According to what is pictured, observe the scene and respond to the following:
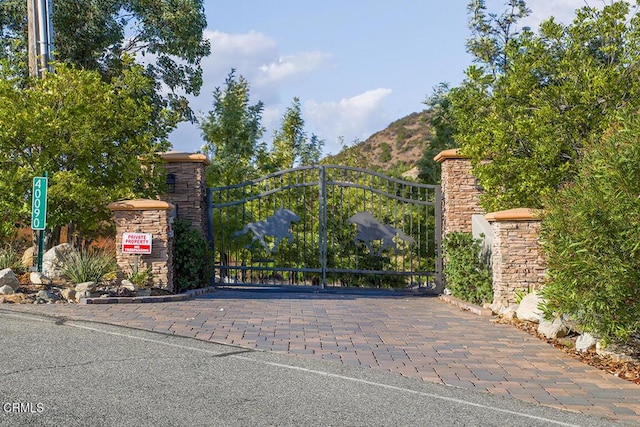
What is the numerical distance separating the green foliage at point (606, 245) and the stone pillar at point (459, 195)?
23.4 feet

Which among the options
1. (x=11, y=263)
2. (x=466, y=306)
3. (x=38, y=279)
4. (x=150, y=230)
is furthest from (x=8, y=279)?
(x=466, y=306)

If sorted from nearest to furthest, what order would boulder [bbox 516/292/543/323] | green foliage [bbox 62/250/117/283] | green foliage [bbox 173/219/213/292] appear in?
boulder [bbox 516/292/543/323] < green foliage [bbox 62/250/117/283] < green foliage [bbox 173/219/213/292]

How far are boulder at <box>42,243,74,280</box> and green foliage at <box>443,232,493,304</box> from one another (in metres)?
7.49

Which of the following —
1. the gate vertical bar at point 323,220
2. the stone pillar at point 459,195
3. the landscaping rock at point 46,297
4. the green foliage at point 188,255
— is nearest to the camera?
the landscaping rock at point 46,297

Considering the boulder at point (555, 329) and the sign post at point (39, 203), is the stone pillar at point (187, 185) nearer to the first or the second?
the sign post at point (39, 203)

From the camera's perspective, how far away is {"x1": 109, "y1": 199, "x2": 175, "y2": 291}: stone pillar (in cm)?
1372

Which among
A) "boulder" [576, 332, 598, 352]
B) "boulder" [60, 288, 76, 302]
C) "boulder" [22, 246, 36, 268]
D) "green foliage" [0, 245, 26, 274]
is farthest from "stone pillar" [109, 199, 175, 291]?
"boulder" [576, 332, 598, 352]

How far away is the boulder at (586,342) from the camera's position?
897 centimetres

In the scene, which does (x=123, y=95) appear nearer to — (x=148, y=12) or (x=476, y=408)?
(x=148, y=12)

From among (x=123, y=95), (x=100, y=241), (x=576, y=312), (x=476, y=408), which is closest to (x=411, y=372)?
(x=476, y=408)

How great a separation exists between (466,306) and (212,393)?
7.82 m

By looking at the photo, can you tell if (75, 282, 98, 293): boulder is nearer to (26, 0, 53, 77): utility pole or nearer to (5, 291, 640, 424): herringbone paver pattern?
(5, 291, 640, 424): herringbone paver pattern

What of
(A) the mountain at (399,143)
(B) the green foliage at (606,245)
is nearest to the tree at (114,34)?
(B) the green foliage at (606,245)

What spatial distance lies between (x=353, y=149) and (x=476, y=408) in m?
33.3
